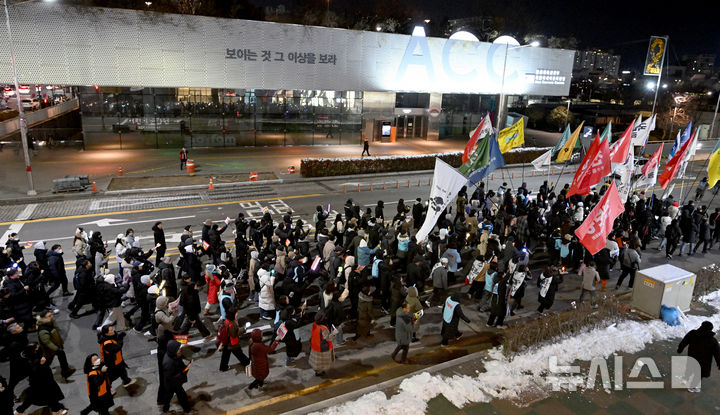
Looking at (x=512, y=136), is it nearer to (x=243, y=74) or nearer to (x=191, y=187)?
(x=191, y=187)

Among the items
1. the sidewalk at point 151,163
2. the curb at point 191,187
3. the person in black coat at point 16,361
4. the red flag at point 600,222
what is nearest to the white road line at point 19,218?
the sidewalk at point 151,163

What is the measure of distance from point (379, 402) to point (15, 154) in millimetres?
30529

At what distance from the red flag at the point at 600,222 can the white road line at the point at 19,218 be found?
683 inches

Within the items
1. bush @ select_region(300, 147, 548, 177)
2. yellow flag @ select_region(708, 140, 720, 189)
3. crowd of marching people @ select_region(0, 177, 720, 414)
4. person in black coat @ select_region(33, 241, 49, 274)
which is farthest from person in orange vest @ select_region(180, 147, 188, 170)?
yellow flag @ select_region(708, 140, 720, 189)

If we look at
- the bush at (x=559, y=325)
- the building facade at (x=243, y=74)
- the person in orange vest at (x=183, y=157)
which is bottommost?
the bush at (x=559, y=325)

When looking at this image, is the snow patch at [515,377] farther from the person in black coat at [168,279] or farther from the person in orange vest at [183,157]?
the person in orange vest at [183,157]

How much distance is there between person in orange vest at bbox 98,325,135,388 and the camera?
7.62 m

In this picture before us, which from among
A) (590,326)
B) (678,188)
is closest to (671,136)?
(678,188)

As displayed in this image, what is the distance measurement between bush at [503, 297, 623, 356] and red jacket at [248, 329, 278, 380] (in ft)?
15.3

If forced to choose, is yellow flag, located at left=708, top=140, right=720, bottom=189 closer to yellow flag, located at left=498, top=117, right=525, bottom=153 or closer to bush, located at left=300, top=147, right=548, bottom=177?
yellow flag, located at left=498, top=117, right=525, bottom=153

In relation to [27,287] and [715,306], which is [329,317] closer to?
[27,287]

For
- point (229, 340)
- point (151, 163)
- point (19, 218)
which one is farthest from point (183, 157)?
point (229, 340)

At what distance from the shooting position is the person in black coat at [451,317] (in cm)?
939

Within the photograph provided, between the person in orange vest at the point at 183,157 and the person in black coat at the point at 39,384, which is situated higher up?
the person in orange vest at the point at 183,157
